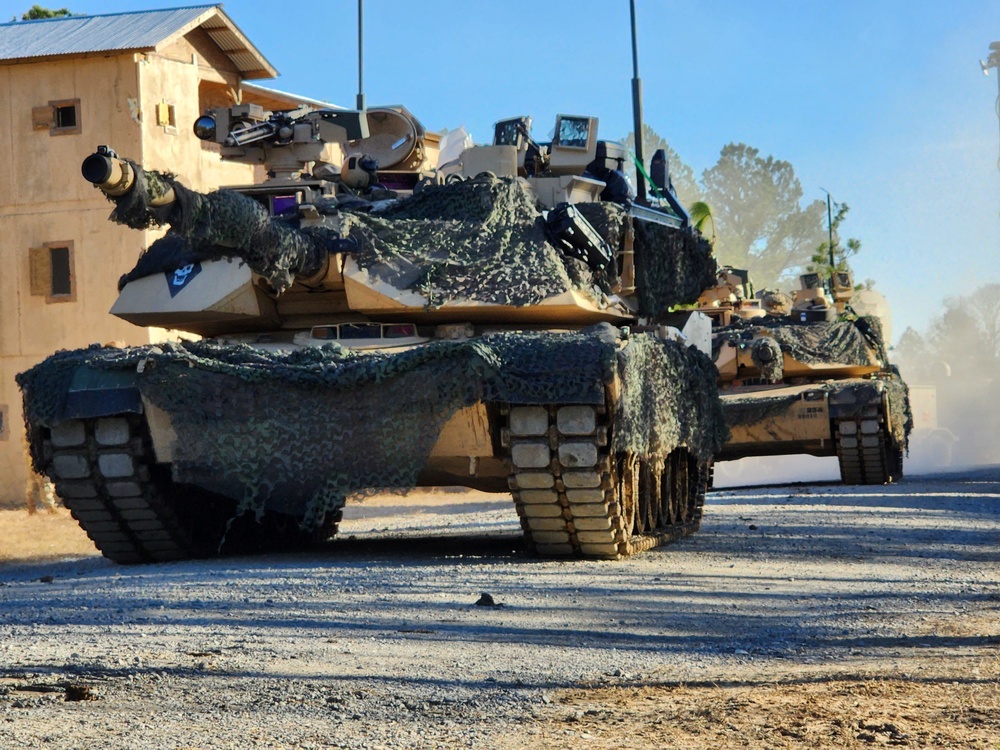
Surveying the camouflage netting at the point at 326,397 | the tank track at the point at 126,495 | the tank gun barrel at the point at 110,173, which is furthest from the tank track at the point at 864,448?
the tank gun barrel at the point at 110,173

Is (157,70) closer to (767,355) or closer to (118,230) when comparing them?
(118,230)

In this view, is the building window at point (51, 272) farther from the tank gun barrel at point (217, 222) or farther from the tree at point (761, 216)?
the tree at point (761, 216)

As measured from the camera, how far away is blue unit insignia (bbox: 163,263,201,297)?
8859 mm

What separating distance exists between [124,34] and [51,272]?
393cm

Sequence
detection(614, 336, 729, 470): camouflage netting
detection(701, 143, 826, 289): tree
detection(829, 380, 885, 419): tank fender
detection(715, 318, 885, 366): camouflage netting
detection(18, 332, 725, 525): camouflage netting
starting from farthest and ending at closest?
1. detection(701, 143, 826, 289): tree
2. detection(715, 318, 885, 366): camouflage netting
3. detection(829, 380, 885, 419): tank fender
4. detection(614, 336, 729, 470): camouflage netting
5. detection(18, 332, 725, 525): camouflage netting

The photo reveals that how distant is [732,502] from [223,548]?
711cm

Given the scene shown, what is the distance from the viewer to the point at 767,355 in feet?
53.6

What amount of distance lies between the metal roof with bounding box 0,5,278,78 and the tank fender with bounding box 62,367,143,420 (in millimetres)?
14930

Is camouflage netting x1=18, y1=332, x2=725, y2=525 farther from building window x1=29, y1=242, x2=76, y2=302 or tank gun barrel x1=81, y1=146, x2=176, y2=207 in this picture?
building window x1=29, y1=242, x2=76, y2=302

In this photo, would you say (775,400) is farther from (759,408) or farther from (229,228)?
(229,228)

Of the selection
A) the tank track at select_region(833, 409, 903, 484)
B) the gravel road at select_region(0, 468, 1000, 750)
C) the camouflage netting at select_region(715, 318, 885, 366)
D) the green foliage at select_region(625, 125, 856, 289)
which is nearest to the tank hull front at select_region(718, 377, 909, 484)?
the tank track at select_region(833, 409, 903, 484)

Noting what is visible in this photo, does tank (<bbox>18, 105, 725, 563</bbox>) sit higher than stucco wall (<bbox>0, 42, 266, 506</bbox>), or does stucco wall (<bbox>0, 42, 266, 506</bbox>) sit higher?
stucco wall (<bbox>0, 42, 266, 506</bbox>)

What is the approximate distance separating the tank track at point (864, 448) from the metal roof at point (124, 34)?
Result: 475 inches

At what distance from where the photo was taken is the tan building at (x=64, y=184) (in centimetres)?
2203
